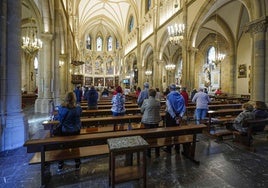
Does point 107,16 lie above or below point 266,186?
above

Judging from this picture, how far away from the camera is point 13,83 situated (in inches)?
186

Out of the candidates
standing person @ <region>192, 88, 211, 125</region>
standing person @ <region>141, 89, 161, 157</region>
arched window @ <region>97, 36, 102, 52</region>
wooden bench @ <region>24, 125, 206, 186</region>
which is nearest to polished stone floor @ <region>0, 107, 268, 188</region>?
wooden bench @ <region>24, 125, 206, 186</region>

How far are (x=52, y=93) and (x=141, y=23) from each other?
18.5m

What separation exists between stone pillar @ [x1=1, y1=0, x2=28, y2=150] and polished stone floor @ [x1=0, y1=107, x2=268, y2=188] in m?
0.43

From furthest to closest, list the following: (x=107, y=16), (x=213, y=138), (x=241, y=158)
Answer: (x=107, y=16) → (x=213, y=138) → (x=241, y=158)

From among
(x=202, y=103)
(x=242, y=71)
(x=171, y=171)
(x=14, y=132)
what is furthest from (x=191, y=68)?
(x=14, y=132)

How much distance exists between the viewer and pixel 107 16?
3712 centimetres

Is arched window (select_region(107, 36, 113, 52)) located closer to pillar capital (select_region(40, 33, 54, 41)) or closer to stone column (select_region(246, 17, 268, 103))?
pillar capital (select_region(40, 33, 54, 41))

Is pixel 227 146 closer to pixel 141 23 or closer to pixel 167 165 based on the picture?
pixel 167 165

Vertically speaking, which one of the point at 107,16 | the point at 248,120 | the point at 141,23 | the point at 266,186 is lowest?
the point at 266,186

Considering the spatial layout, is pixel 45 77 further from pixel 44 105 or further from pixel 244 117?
pixel 244 117

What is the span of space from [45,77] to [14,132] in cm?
587

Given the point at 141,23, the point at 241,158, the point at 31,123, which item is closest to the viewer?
the point at 241,158

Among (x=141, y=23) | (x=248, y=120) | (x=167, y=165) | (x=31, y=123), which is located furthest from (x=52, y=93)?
(x=141, y=23)
